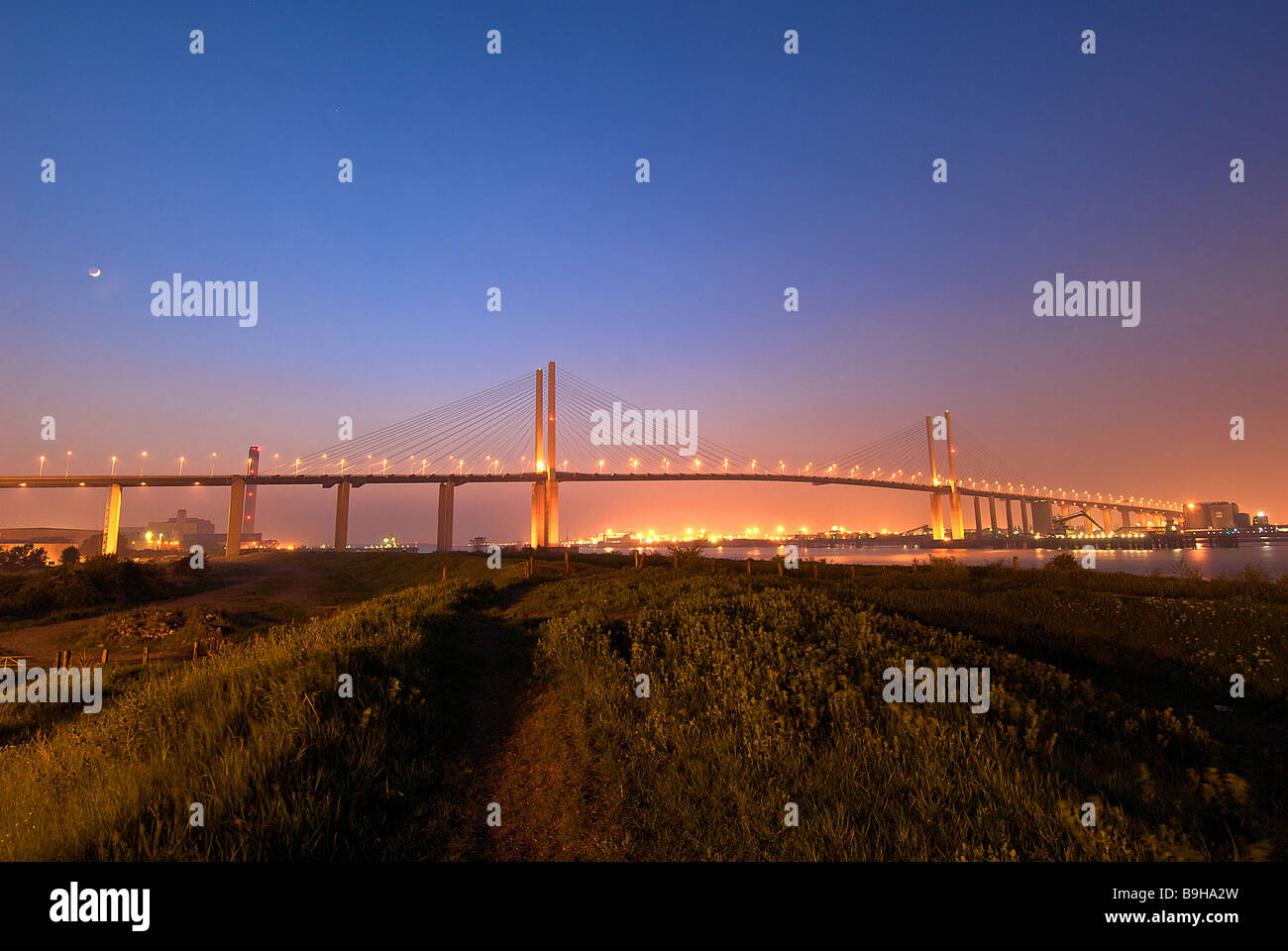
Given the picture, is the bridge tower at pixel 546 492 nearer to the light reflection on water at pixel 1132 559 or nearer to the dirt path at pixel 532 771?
the light reflection on water at pixel 1132 559

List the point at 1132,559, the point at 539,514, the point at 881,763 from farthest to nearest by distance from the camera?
the point at 1132,559 < the point at 539,514 < the point at 881,763

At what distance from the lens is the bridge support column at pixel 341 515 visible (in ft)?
286

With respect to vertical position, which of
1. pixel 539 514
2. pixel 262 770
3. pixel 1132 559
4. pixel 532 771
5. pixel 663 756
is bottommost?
pixel 1132 559

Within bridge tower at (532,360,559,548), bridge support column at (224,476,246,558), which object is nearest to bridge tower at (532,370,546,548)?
bridge tower at (532,360,559,548)

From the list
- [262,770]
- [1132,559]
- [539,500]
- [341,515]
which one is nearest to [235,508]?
[341,515]

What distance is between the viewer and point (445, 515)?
8200 centimetres

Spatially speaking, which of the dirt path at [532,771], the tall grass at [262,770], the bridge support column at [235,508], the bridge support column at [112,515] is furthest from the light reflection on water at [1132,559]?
the bridge support column at [112,515]

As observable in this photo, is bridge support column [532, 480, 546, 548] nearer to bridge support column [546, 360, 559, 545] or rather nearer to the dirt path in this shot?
bridge support column [546, 360, 559, 545]

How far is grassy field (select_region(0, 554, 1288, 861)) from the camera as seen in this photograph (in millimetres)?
4523

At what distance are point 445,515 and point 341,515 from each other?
18.6 meters

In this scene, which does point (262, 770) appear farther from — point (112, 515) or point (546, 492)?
point (112, 515)

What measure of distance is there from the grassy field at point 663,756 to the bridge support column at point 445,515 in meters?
70.9
